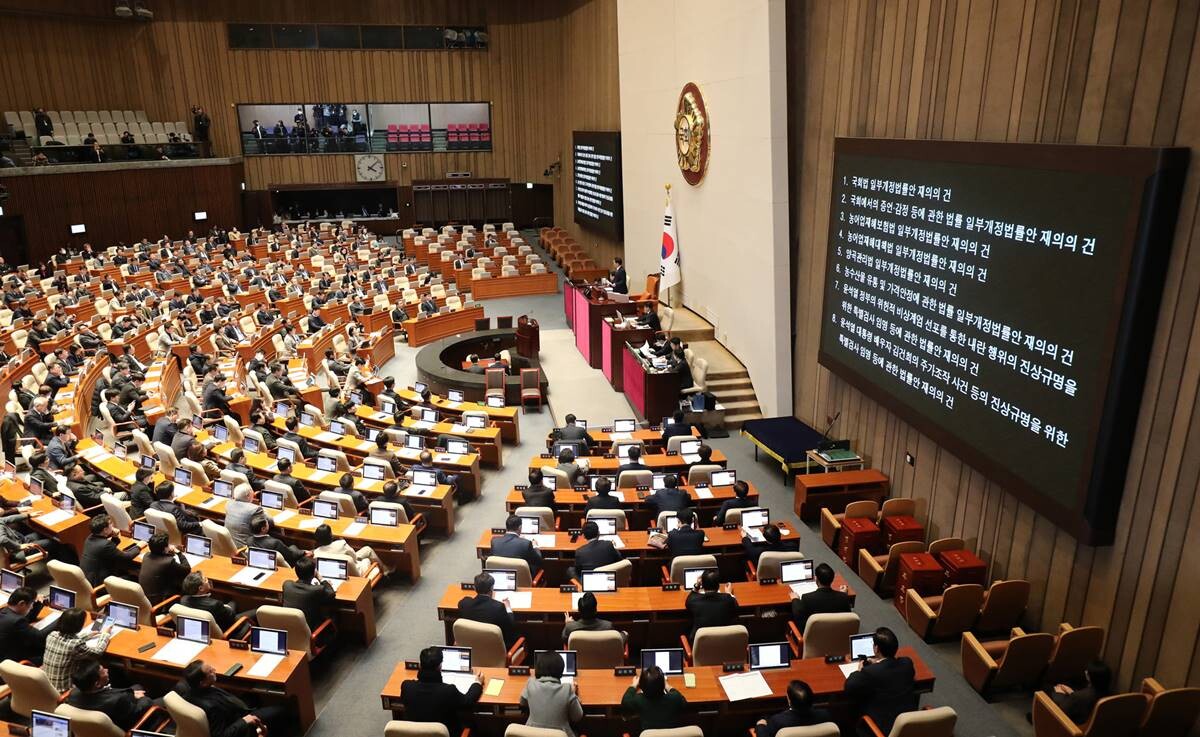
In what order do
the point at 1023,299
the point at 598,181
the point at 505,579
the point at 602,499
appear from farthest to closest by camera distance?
the point at 598,181, the point at 602,499, the point at 505,579, the point at 1023,299

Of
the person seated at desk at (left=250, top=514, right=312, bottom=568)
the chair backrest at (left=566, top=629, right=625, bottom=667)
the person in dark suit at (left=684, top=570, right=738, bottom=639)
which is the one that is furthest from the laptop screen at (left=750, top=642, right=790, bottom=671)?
the person seated at desk at (left=250, top=514, right=312, bottom=568)

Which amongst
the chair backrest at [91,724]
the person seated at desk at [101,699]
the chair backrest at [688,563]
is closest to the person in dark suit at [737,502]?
the chair backrest at [688,563]

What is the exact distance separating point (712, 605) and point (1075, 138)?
490 centimetres

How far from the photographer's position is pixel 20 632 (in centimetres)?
638

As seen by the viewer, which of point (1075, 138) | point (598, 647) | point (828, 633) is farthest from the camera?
point (1075, 138)

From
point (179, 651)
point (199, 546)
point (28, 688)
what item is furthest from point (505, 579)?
point (28, 688)

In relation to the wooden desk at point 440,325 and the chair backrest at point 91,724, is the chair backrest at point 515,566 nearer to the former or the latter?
the chair backrest at point 91,724

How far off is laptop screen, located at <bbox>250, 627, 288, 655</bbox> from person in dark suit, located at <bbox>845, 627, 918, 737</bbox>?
4.33m

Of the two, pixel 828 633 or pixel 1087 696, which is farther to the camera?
pixel 828 633

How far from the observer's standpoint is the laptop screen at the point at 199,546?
7.86 meters

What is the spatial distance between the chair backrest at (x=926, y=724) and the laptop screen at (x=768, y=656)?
1.03 meters

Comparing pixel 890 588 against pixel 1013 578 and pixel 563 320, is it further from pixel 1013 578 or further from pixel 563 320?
pixel 563 320

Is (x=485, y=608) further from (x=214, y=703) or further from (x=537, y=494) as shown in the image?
(x=537, y=494)

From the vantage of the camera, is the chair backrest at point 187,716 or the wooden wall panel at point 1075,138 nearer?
the chair backrest at point 187,716
